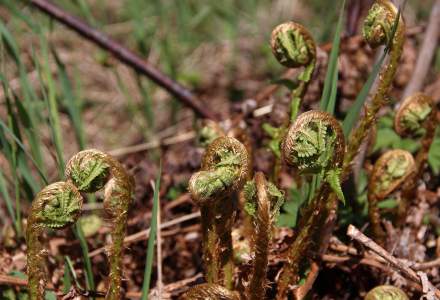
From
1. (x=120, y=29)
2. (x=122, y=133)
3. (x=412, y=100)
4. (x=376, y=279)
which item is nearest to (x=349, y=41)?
(x=412, y=100)

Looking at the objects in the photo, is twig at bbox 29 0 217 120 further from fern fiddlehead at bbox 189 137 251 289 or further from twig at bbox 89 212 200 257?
fern fiddlehead at bbox 189 137 251 289

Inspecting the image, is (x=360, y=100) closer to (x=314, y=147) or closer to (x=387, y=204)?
(x=314, y=147)

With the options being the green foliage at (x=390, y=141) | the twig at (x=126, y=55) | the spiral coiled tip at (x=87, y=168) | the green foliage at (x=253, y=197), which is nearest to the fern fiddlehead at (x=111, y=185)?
the spiral coiled tip at (x=87, y=168)

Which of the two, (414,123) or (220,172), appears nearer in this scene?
(220,172)

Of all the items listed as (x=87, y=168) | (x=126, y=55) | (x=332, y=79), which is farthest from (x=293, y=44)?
(x=126, y=55)

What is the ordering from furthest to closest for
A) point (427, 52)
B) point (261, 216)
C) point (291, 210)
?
point (427, 52), point (291, 210), point (261, 216)

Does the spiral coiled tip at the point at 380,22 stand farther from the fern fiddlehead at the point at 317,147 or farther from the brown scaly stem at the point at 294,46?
the fern fiddlehead at the point at 317,147

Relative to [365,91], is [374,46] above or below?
above
